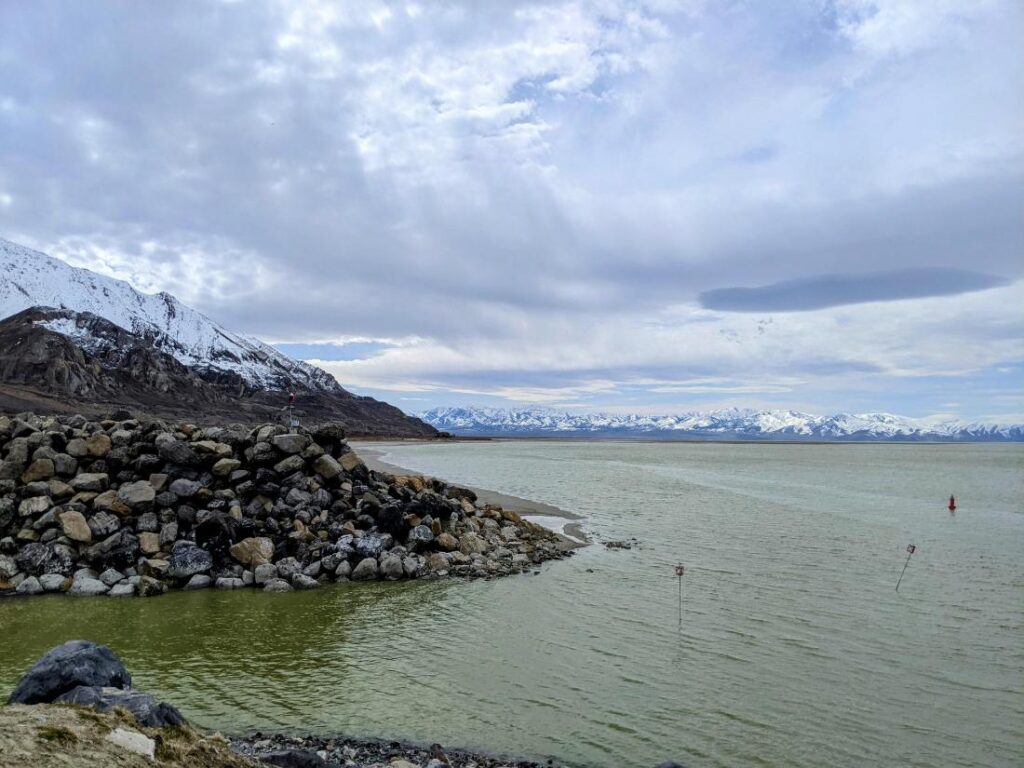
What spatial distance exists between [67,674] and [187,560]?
491 inches

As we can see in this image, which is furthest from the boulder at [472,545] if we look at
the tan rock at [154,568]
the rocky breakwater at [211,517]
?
the tan rock at [154,568]

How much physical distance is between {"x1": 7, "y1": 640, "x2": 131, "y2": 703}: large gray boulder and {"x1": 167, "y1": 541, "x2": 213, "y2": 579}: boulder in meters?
11.6

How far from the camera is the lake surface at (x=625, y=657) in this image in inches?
443

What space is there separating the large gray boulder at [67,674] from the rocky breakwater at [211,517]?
1108cm

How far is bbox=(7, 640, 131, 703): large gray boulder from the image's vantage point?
9.23 metres

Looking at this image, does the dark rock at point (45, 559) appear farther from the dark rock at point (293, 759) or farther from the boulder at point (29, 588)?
the dark rock at point (293, 759)

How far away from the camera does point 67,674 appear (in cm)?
936

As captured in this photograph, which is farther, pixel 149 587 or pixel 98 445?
pixel 98 445

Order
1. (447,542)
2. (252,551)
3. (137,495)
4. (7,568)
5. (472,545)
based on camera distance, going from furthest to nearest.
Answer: (472,545) → (447,542) → (137,495) → (252,551) → (7,568)

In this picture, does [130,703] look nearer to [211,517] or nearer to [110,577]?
[110,577]

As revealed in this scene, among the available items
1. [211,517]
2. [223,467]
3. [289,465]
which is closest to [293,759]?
[211,517]

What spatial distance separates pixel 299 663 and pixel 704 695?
334 inches

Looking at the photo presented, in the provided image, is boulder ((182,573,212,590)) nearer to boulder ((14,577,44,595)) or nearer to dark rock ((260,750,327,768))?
boulder ((14,577,44,595))

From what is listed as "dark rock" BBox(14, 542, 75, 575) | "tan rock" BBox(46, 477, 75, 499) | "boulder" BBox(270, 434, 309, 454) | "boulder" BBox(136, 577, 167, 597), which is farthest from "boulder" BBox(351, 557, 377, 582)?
"tan rock" BBox(46, 477, 75, 499)
